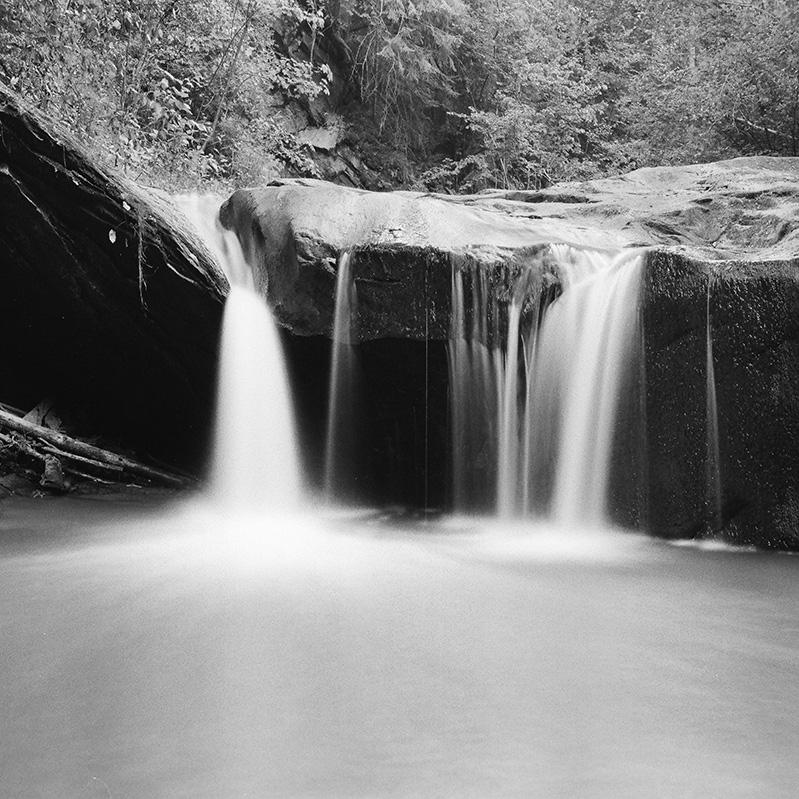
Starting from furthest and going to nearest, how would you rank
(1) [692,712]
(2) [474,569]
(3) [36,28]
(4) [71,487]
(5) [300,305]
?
(3) [36,28], (4) [71,487], (5) [300,305], (2) [474,569], (1) [692,712]

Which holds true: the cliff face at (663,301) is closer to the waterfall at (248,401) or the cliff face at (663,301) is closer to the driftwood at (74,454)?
the waterfall at (248,401)

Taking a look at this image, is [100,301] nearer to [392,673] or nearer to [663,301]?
[663,301]

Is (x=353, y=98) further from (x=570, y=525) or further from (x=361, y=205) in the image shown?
(x=570, y=525)

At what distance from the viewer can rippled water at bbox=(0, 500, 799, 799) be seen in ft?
6.49

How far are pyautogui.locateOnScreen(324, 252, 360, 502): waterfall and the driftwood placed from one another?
152 centimetres

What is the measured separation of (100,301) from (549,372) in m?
3.85

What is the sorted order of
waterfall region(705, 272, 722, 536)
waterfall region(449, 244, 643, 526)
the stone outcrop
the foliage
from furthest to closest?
the foliage < waterfall region(449, 244, 643, 526) < the stone outcrop < waterfall region(705, 272, 722, 536)

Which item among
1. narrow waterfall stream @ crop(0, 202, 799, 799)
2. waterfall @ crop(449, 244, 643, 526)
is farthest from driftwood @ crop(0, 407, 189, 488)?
waterfall @ crop(449, 244, 643, 526)

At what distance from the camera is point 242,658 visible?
9.23ft

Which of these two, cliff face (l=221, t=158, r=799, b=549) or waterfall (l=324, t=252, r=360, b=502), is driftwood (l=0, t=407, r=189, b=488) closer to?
waterfall (l=324, t=252, r=360, b=502)

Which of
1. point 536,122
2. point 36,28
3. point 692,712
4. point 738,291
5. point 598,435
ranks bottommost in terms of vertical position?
point 692,712

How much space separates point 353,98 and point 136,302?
30.4 ft

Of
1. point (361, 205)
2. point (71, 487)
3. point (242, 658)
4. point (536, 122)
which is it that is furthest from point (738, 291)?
point (536, 122)

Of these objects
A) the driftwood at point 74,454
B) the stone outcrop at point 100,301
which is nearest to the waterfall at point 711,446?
the stone outcrop at point 100,301
